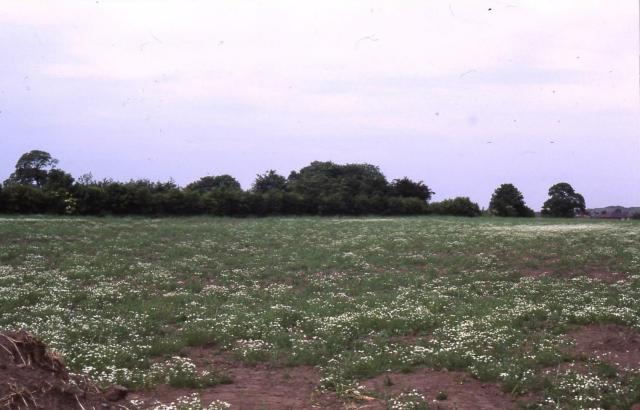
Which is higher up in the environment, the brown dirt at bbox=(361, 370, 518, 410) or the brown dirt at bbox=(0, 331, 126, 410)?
the brown dirt at bbox=(0, 331, 126, 410)

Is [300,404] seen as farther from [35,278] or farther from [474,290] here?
[35,278]

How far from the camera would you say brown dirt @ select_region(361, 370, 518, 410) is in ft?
30.4

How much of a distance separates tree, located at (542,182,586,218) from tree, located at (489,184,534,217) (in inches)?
190

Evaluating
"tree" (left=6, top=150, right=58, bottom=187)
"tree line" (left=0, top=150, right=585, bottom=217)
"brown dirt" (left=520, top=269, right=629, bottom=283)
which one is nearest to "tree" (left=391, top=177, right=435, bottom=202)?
"tree line" (left=0, top=150, right=585, bottom=217)

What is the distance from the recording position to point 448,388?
9883 millimetres

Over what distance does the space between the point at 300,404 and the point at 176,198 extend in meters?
39.4

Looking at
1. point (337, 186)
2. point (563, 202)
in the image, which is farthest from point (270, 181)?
point (563, 202)

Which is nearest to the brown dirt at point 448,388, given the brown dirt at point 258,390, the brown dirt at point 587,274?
the brown dirt at point 258,390

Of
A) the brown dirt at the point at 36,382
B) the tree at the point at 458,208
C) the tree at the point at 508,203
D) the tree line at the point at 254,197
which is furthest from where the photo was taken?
the tree at the point at 508,203

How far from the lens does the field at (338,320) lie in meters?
9.84

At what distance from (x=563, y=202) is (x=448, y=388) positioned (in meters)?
70.5

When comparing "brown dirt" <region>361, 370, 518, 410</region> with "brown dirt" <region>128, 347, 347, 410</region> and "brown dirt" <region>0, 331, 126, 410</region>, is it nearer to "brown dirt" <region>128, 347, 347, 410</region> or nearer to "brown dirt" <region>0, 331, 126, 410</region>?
"brown dirt" <region>128, 347, 347, 410</region>

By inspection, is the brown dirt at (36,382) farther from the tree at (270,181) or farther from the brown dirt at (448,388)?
the tree at (270,181)

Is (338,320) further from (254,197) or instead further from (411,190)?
(411,190)
